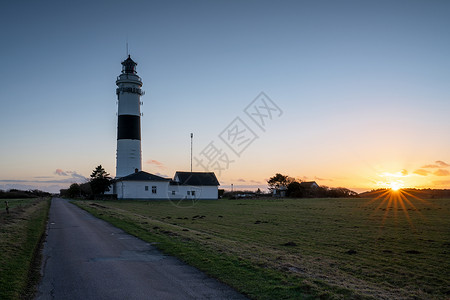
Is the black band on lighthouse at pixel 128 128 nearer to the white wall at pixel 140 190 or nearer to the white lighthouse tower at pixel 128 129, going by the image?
the white lighthouse tower at pixel 128 129

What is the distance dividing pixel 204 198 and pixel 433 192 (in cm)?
4448

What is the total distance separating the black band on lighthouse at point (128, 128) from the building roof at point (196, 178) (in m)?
13.5

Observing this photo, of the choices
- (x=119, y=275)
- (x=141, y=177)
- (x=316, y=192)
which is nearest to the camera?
(x=119, y=275)

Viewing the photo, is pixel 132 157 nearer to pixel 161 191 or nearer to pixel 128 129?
pixel 128 129

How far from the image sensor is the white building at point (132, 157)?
66800 mm

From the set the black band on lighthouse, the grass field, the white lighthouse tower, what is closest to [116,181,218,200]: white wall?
the white lighthouse tower

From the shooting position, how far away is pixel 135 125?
69188 millimetres

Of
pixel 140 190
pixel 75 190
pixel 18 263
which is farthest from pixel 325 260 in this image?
pixel 75 190

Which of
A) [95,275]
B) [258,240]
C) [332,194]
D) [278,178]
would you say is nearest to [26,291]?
[95,275]

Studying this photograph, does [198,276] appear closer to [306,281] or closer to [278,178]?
[306,281]

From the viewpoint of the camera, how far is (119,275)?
29.9 ft

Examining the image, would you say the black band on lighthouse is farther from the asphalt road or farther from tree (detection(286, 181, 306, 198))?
the asphalt road

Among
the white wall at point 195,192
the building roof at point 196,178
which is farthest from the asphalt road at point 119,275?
the building roof at point 196,178

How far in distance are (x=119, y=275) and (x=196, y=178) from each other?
67.8 meters
